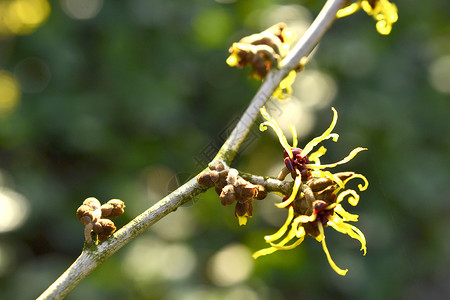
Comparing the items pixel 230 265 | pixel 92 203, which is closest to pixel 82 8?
pixel 230 265

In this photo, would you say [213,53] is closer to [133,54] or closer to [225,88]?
[225,88]

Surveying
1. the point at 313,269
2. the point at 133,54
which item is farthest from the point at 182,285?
the point at 133,54

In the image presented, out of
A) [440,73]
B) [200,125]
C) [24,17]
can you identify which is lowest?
[440,73]

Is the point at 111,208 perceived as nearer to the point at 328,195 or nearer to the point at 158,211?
the point at 158,211

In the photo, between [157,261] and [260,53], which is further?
[157,261]

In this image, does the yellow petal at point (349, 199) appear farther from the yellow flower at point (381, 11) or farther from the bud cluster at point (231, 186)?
the yellow flower at point (381, 11)

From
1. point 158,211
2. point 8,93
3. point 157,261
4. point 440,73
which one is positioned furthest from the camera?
point 440,73

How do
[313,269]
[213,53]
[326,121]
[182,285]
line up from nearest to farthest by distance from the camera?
[182,285]
[313,269]
[326,121]
[213,53]
